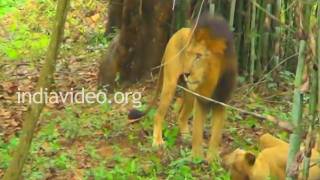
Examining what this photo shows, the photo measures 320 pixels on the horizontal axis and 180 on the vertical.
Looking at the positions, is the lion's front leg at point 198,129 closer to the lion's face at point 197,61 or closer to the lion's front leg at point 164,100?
the lion's face at point 197,61

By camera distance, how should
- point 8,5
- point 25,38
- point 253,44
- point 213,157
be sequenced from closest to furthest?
point 213,157 → point 253,44 → point 25,38 → point 8,5

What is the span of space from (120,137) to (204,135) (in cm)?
78

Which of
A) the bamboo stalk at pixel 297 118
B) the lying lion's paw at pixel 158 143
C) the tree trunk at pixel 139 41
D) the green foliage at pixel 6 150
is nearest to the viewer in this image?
the bamboo stalk at pixel 297 118

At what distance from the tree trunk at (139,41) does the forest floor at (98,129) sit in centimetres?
18

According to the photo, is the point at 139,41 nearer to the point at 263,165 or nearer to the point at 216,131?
the point at 216,131

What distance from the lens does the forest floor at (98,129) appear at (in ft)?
16.4

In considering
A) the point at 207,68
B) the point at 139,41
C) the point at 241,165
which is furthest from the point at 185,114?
the point at 241,165

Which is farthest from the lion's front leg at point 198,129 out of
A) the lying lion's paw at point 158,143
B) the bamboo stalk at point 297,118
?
the bamboo stalk at point 297,118

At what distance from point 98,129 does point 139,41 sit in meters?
1.48

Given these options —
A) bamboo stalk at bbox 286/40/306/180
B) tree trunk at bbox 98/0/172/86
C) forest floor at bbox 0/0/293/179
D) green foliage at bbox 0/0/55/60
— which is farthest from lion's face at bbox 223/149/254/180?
green foliage at bbox 0/0/55/60

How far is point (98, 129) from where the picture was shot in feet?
19.1

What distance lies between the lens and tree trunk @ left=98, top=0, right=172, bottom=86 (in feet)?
22.9

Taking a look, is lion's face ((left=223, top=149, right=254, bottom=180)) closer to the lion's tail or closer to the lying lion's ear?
the lying lion's ear

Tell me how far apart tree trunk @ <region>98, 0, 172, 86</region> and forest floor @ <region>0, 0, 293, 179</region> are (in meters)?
0.18
